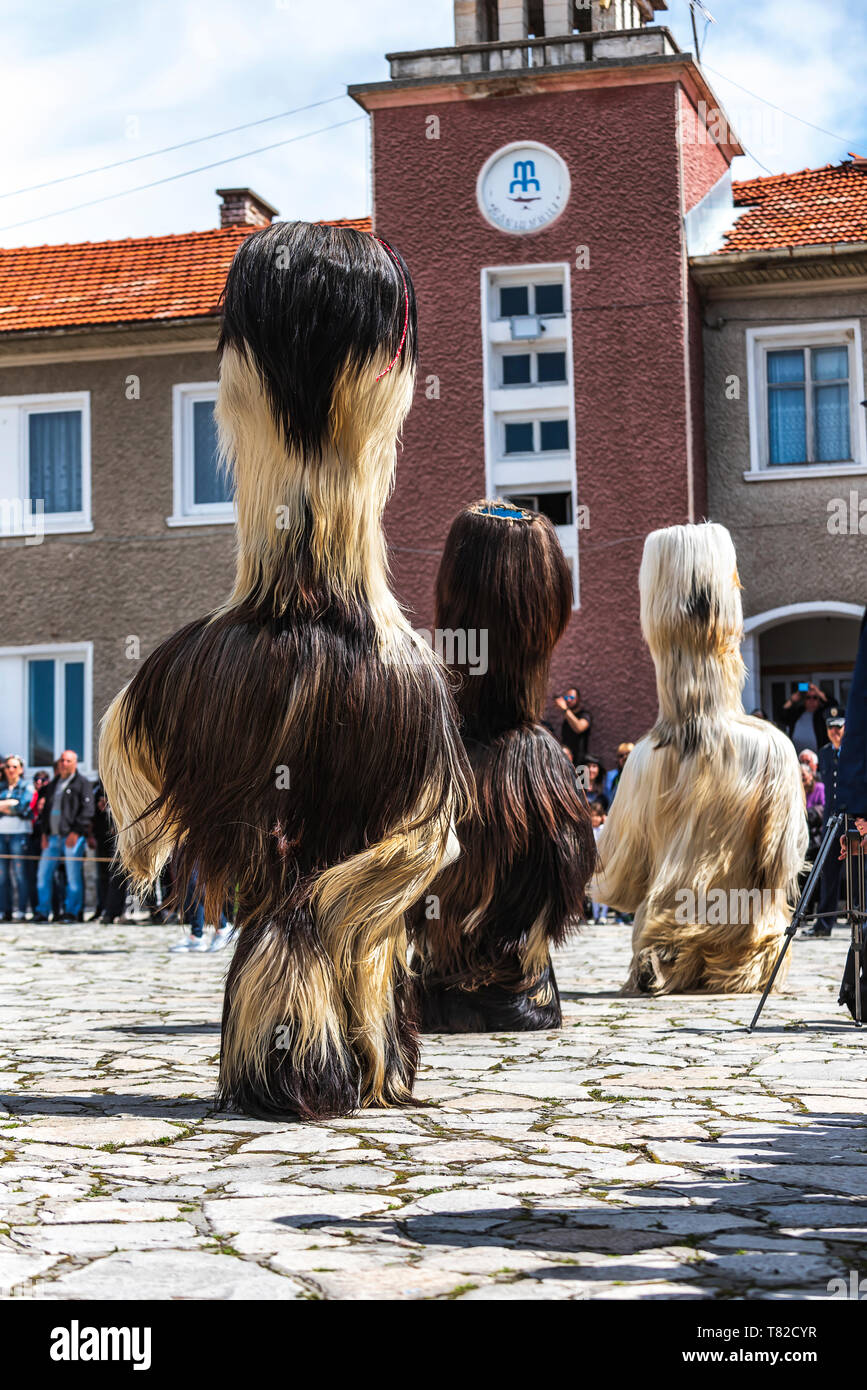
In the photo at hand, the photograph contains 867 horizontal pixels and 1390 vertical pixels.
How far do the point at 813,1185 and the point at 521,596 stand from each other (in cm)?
333

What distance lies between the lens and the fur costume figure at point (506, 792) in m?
6.98

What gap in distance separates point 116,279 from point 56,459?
2716 mm

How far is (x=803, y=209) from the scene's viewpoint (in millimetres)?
22453

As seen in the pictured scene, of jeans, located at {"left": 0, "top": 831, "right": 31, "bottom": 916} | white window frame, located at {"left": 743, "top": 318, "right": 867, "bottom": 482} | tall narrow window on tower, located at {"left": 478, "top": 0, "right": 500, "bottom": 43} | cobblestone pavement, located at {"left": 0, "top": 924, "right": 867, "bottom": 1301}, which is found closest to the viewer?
cobblestone pavement, located at {"left": 0, "top": 924, "right": 867, "bottom": 1301}

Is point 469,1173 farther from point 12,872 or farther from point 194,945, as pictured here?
point 12,872

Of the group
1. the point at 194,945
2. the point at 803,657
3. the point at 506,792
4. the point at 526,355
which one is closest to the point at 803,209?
the point at 526,355

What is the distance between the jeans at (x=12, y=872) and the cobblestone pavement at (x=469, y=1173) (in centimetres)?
1123

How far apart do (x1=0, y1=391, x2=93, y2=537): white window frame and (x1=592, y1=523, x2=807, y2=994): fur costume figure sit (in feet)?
52.9

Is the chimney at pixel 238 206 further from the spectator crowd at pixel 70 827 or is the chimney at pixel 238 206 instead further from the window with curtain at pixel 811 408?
the spectator crowd at pixel 70 827

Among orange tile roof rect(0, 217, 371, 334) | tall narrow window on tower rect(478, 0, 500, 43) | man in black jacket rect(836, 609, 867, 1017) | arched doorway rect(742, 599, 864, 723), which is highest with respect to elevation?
tall narrow window on tower rect(478, 0, 500, 43)

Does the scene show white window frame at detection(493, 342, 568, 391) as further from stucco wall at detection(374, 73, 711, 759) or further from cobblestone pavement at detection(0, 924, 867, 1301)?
cobblestone pavement at detection(0, 924, 867, 1301)

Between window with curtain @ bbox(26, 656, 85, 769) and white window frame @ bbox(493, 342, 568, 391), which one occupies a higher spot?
white window frame @ bbox(493, 342, 568, 391)

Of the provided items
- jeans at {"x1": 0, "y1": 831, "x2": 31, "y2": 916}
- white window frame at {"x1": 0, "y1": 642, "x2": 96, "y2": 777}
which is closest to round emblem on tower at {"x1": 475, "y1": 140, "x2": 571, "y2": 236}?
white window frame at {"x1": 0, "y1": 642, "x2": 96, "y2": 777}

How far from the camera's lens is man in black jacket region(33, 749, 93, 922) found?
17.9 metres
